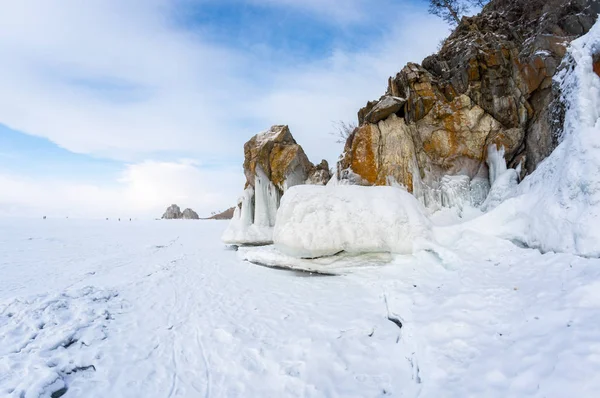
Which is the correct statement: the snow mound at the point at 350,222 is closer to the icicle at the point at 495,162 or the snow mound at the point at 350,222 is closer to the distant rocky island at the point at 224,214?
the icicle at the point at 495,162

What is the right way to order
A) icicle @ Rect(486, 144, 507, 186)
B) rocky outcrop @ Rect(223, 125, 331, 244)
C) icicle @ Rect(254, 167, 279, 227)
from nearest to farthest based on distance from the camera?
icicle @ Rect(486, 144, 507, 186) < rocky outcrop @ Rect(223, 125, 331, 244) < icicle @ Rect(254, 167, 279, 227)

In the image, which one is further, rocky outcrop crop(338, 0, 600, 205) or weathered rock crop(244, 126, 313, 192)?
weathered rock crop(244, 126, 313, 192)

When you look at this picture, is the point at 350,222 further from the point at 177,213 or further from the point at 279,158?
the point at 177,213

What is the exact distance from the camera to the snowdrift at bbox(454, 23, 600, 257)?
5.10 metres

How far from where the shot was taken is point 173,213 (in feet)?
190

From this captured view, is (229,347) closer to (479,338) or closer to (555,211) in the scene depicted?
(479,338)

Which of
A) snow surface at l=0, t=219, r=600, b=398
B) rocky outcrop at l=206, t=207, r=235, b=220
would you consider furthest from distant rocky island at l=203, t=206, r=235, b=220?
snow surface at l=0, t=219, r=600, b=398

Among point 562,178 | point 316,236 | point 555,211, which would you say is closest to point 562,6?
point 562,178

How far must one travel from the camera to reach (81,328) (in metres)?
5.73

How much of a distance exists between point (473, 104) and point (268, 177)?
11.1 metres

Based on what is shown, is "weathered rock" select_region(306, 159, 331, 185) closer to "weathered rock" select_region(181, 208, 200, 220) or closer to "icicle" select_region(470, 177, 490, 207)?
"icicle" select_region(470, 177, 490, 207)

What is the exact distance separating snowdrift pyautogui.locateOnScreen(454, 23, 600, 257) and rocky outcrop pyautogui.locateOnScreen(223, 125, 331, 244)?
35.2ft

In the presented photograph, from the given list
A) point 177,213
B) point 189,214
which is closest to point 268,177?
point 189,214

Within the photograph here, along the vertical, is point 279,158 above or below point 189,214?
above
